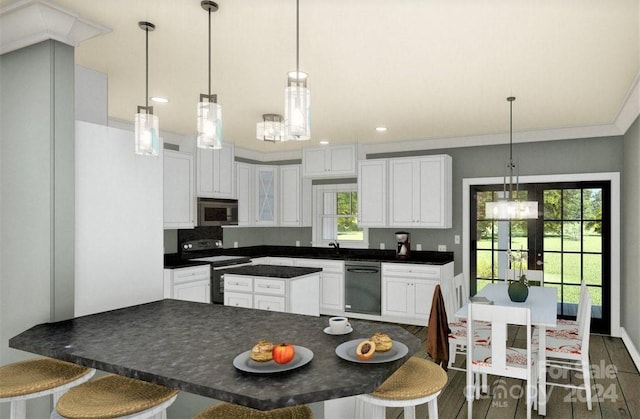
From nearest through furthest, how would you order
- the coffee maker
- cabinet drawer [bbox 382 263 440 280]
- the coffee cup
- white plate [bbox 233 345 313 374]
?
white plate [bbox 233 345 313 374] < the coffee cup < cabinet drawer [bbox 382 263 440 280] < the coffee maker

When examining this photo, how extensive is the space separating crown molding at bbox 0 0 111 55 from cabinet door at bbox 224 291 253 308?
9.14 ft

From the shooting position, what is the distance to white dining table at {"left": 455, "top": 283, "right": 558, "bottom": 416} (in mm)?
3184

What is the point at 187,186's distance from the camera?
5.61 meters

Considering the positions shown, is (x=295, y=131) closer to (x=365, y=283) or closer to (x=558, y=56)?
(x=558, y=56)

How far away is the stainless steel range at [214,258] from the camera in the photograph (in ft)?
18.2

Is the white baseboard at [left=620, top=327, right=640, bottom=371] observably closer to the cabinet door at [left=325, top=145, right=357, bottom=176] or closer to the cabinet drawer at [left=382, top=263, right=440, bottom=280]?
the cabinet drawer at [left=382, top=263, right=440, bottom=280]

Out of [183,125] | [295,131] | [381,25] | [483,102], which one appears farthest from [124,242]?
[483,102]

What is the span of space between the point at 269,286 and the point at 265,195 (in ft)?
9.82

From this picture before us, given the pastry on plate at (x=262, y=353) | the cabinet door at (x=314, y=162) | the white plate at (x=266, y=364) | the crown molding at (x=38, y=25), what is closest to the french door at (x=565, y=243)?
the cabinet door at (x=314, y=162)

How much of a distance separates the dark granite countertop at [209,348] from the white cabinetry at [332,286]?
3.67 meters

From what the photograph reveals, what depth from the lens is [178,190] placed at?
5488 millimetres

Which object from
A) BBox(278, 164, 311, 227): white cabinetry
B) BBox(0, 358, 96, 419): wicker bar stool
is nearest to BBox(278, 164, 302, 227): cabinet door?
BBox(278, 164, 311, 227): white cabinetry

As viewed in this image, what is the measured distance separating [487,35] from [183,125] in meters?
3.81

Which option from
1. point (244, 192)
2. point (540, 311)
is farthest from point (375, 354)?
point (244, 192)
